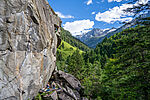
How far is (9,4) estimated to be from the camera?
10.1m

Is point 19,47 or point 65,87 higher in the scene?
point 19,47

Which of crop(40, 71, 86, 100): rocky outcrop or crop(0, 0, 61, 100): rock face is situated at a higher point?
crop(0, 0, 61, 100): rock face

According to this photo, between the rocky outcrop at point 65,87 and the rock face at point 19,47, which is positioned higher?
the rock face at point 19,47

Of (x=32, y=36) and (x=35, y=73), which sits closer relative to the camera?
(x=32, y=36)

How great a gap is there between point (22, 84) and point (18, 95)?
1248 mm

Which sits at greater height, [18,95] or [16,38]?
[16,38]

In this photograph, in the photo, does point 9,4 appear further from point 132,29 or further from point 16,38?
point 132,29

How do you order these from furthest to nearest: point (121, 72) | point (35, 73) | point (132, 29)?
point (35, 73) → point (121, 72) → point (132, 29)

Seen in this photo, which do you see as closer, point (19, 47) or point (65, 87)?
point (19, 47)

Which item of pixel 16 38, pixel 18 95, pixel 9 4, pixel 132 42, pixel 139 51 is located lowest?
pixel 18 95

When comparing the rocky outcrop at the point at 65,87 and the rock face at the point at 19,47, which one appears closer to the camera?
the rock face at the point at 19,47

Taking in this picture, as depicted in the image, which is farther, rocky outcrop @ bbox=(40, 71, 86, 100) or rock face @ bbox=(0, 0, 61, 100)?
rocky outcrop @ bbox=(40, 71, 86, 100)

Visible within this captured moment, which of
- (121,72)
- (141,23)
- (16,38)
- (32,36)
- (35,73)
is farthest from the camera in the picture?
(35,73)

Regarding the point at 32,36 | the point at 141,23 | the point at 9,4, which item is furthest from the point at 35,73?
the point at 141,23
